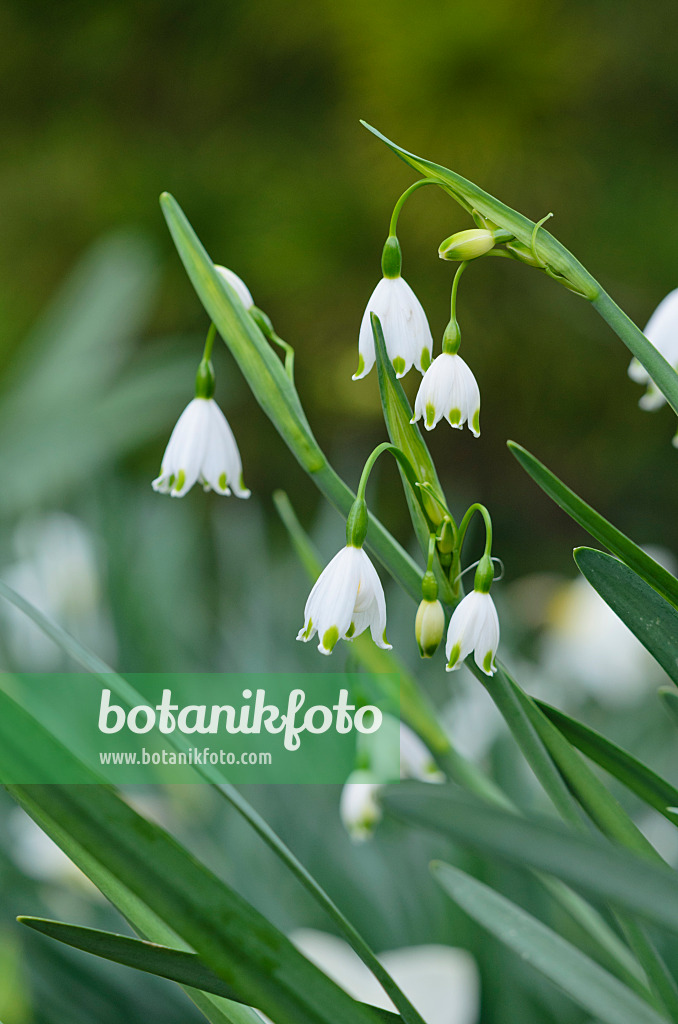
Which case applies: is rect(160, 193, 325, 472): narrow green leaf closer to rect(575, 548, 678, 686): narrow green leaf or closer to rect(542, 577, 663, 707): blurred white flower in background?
rect(575, 548, 678, 686): narrow green leaf

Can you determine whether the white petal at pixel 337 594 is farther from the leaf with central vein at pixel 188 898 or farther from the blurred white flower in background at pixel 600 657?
the blurred white flower in background at pixel 600 657

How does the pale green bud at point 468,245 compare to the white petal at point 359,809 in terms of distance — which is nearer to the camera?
the pale green bud at point 468,245

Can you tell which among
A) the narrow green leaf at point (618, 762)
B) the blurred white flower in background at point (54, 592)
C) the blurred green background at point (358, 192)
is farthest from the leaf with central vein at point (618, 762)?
the blurred green background at point (358, 192)

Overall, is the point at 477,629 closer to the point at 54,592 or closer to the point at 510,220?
the point at 510,220

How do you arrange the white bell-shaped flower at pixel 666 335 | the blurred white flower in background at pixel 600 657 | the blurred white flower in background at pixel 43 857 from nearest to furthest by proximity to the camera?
the white bell-shaped flower at pixel 666 335
the blurred white flower in background at pixel 43 857
the blurred white flower in background at pixel 600 657

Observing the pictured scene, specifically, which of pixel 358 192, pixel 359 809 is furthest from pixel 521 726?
pixel 358 192

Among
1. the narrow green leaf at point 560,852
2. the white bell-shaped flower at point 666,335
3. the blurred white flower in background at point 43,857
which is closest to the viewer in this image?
the narrow green leaf at point 560,852

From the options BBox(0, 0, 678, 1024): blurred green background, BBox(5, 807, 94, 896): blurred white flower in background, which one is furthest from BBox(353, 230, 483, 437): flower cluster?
BBox(0, 0, 678, 1024): blurred green background
